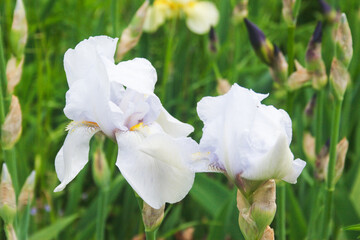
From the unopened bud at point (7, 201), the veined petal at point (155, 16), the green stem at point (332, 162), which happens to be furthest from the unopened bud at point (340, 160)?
the veined petal at point (155, 16)

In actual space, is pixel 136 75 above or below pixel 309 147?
above

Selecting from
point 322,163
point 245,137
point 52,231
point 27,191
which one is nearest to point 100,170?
point 27,191

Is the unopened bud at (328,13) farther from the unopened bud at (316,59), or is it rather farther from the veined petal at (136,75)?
the veined petal at (136,75)

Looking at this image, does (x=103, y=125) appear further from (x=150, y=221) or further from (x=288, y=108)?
(x=288, y=108)

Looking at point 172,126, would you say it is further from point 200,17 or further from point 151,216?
point 200,17

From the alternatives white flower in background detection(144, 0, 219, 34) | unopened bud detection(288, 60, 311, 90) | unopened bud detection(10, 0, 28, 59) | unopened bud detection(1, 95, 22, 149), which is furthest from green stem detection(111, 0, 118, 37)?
white flower in background detection(144, 0, 219, 34)

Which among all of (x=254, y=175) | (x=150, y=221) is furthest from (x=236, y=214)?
(x=254, y=175)

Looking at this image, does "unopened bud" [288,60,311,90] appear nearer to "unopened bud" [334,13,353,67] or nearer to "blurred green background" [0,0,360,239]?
"unopened bud" [334,13,353,67]
